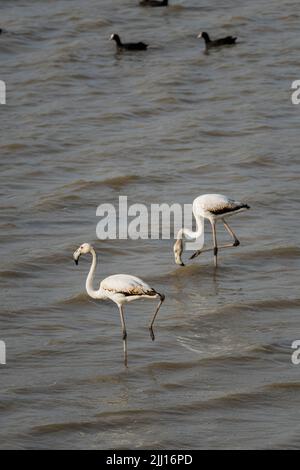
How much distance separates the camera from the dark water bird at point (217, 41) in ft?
78.3

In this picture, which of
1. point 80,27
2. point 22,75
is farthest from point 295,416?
point 80,27

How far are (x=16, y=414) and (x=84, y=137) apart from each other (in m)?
9.49

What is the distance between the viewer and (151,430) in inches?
391

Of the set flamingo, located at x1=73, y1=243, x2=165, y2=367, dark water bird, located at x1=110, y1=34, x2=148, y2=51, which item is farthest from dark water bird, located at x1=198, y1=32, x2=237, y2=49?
flamingo, located at x1=73, y1=243, x2=165, y2=367

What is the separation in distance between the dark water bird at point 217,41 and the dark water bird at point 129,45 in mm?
1235

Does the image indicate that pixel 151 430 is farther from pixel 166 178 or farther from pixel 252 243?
pixel 166 178

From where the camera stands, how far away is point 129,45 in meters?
23.5

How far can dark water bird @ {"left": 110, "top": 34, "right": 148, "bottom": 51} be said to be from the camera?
2355cm
